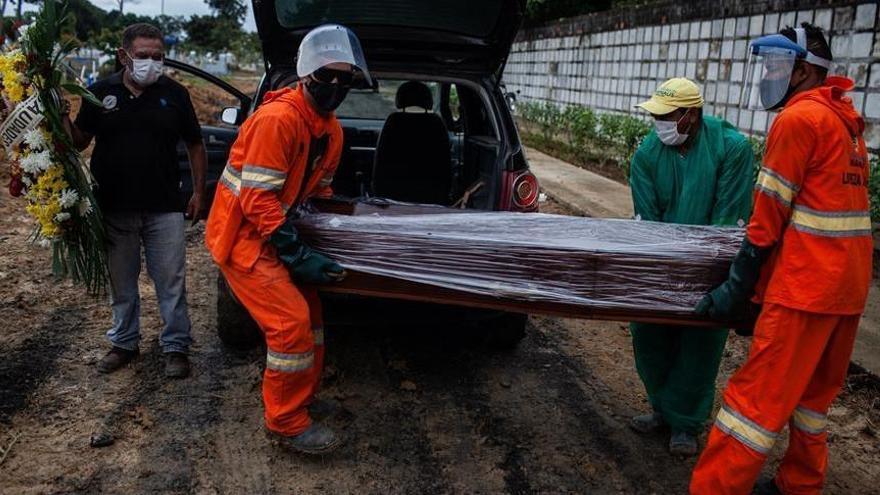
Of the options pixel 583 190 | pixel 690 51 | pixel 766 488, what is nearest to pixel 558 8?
pixel 690 51

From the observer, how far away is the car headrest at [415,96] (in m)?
4.98

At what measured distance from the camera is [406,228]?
2.89 metres

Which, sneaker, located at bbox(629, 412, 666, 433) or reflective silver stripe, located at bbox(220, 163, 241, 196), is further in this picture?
sneaker, located at bbox(629, 412, 666, 433)

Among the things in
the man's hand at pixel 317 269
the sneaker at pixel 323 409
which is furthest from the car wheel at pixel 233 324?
the man's hand at pixel 317 269

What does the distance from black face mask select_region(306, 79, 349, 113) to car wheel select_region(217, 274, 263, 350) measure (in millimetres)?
1270

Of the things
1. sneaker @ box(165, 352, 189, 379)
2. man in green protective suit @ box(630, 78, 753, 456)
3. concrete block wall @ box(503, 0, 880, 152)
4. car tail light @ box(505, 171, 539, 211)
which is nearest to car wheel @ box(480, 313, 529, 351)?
car tail light @ box(505, 171, 539, 211)

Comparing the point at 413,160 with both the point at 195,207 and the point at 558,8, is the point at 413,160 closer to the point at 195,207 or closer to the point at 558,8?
the point at 195,207

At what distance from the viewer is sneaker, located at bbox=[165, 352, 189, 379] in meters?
3.71

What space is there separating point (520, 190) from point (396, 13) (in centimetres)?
122

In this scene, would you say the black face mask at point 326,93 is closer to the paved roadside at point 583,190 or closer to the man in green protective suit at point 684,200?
the man in green protective suit at point 684,200

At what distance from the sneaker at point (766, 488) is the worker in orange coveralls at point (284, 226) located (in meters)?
1.67

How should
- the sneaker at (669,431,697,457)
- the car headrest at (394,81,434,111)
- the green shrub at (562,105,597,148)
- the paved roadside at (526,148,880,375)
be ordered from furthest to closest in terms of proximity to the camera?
the green shrub at (562,105,597,148) → the car headrest at (394,81,434,111) → the paved roadside at (526,148,880,375) → the sneaker at (669,431,697,457)

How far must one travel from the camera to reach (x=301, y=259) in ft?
9.18

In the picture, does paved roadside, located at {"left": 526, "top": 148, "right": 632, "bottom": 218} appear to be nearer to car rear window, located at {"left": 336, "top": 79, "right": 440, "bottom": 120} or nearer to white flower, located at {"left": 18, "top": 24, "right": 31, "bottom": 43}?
car rear window, located at {"left": 336, "top": 79, "right": 440, "bottom": 120}
